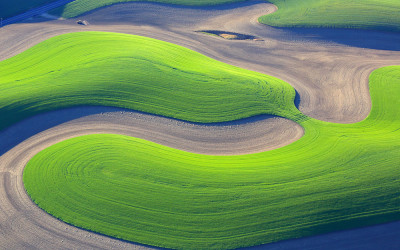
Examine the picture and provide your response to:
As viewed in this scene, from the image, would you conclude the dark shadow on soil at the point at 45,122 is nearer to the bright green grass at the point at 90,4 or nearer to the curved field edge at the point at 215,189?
the curved field edge at the point at 215,189

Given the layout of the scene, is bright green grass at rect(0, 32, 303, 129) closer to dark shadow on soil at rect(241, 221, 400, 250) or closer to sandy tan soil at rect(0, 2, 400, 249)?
sandy tan soil at rect(0, 2, 400, 249)

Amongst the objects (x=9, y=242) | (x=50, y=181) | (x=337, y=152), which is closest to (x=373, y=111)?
(x=337, y=152)

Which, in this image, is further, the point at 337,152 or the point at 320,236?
the point at 337,152

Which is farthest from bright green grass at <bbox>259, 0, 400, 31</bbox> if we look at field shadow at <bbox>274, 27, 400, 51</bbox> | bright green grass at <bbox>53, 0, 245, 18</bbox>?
bright green grass at <bbox>53, 0, 245, 18</bbox>

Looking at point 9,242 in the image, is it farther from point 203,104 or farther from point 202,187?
point 203,104

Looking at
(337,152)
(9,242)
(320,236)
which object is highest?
(337,152)

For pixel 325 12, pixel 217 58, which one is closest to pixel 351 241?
pixel 217 58

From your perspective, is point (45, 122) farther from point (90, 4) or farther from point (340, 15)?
point (340, 15)
